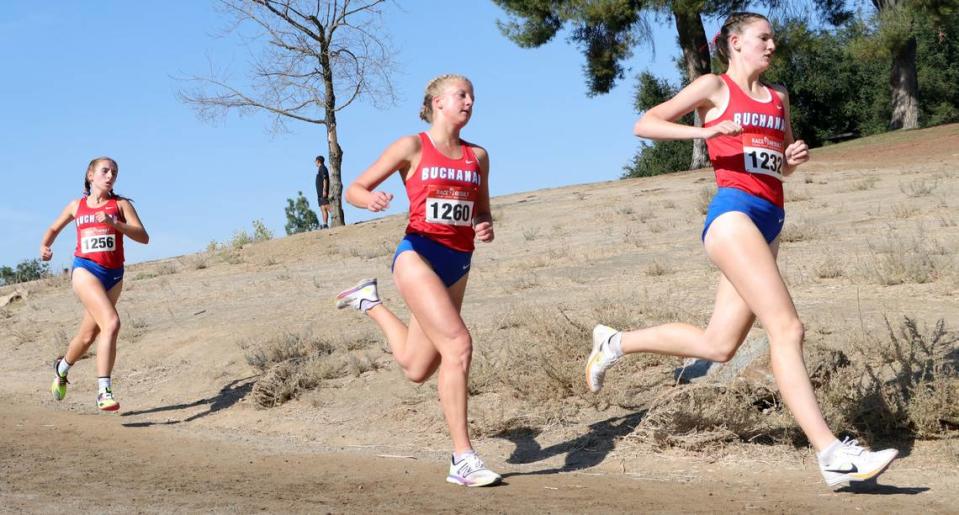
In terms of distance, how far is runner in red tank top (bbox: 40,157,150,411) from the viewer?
9641mm

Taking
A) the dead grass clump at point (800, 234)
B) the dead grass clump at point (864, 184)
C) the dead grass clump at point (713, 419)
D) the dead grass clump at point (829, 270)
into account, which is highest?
the dead grass clump at point (864, 184)

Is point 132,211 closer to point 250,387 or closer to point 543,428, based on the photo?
point 250,387

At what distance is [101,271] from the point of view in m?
9.78

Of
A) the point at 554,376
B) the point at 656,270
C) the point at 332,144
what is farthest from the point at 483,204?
the point at 332,144

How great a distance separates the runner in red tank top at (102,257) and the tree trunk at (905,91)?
104 feet

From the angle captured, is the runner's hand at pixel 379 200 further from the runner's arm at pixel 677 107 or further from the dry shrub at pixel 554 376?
the dry shrub at pixel 554 376

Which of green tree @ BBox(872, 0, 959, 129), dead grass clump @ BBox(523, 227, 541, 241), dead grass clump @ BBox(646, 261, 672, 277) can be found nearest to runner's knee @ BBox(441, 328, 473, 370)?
dead grass clump @ BBox(646, 261, 672, 277)

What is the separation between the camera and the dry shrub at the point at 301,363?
32.9 ft

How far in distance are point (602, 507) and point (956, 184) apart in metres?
15.4

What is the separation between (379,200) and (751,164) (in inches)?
77.3

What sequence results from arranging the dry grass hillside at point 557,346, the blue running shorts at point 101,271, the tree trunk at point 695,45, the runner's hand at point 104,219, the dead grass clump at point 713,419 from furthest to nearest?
the tree trunk at point 695,45 < the blue running shorts at point 101,271 < the runner's hand at point 104,219 < the dry grass hillside at point 557,346 < the dead grass clump at point 713,419

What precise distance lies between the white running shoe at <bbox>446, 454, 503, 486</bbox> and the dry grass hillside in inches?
40.2

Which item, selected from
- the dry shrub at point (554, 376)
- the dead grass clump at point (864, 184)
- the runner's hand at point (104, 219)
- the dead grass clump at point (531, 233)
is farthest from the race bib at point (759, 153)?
the dead grass clump at point (864, 184)

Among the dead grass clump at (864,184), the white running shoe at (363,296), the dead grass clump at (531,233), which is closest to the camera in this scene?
the white running shoe at (363,296)
